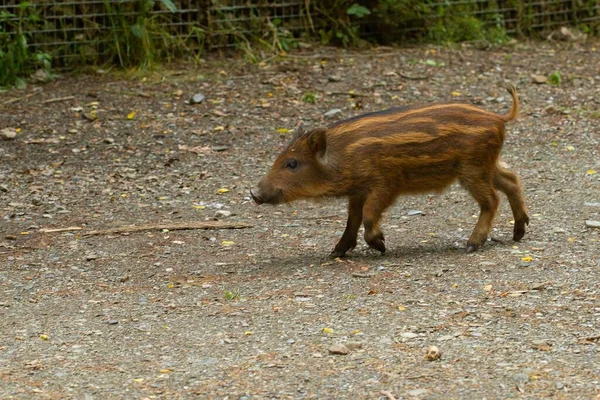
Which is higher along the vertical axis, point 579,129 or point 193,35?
point 193,35

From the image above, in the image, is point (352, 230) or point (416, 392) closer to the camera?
point (416, 392)

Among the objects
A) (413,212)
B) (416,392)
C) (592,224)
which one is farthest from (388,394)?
(413,212)

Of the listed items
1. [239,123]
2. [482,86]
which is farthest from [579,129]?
[239,123]

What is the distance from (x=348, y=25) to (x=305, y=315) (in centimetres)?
710

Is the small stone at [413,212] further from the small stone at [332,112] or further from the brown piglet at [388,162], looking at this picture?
the small stone at [332,112]

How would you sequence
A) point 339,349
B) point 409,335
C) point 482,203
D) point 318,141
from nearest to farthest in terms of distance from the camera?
point 339,349, point 409,335, point 318,141, point 482,203

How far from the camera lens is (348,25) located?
12.0 meters

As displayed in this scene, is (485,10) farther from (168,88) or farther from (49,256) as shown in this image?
(49,256)

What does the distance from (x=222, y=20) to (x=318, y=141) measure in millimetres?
5296

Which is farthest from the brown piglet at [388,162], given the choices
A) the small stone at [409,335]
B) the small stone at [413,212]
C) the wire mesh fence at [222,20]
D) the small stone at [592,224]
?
the wire mesh fence at [222,20]

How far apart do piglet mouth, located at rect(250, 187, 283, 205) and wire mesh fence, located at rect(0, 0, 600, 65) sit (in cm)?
462

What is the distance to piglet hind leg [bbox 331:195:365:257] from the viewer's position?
254 inches

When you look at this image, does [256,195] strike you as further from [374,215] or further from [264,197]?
[374,215]

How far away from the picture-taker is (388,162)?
6324mm
